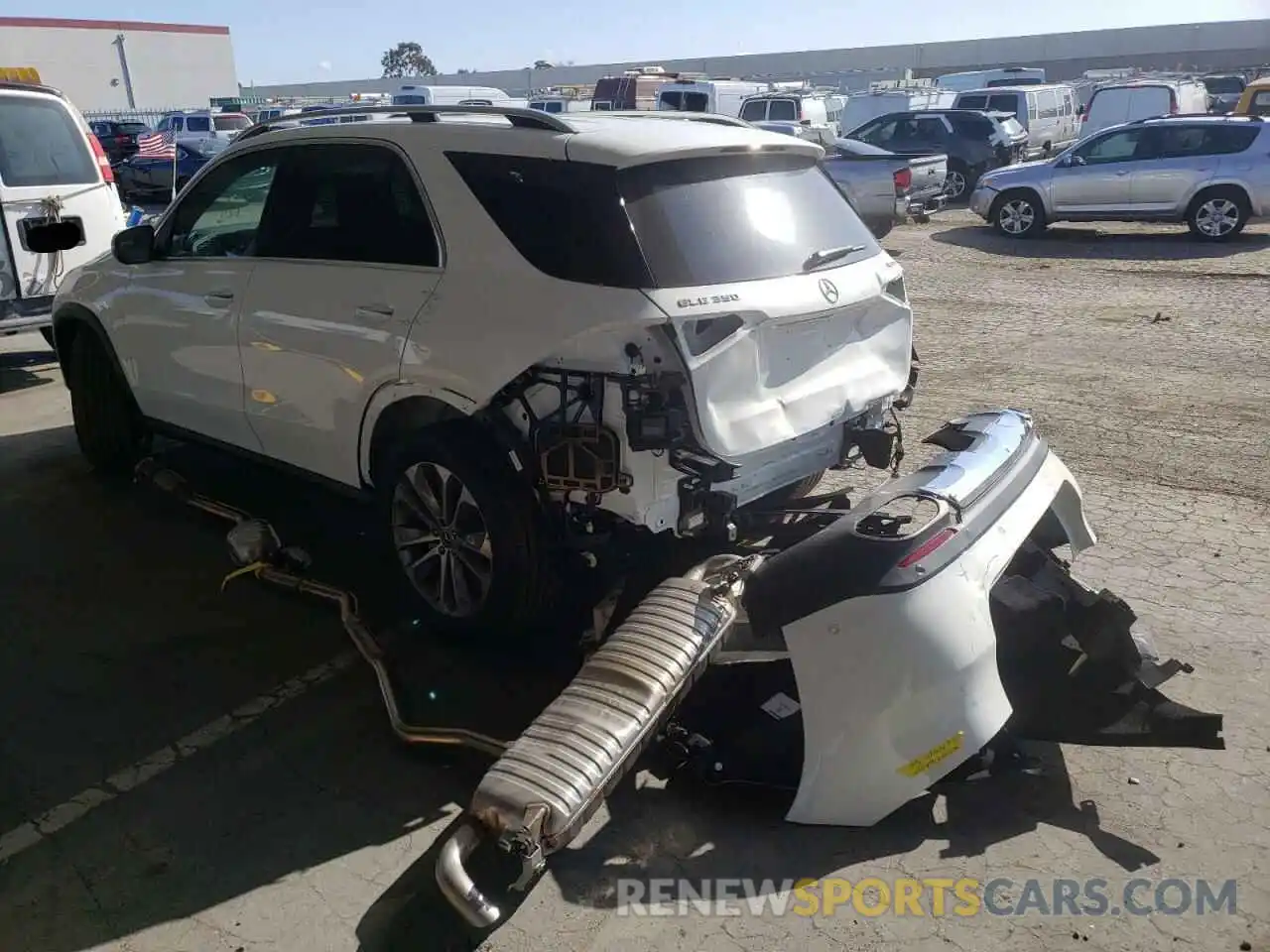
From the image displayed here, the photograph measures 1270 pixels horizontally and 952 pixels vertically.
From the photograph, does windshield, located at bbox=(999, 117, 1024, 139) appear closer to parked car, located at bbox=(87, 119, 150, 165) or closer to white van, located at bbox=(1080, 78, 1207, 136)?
white van, located at bbox=(1080, 78, 1207, 136)

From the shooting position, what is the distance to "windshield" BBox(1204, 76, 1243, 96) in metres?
33.3

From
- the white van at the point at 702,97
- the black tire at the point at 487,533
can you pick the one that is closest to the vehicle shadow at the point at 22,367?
the black tire at the point at 487,533

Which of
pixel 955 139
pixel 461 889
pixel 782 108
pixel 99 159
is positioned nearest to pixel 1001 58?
pixel 782 108

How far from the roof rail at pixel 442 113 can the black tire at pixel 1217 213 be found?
12.8m

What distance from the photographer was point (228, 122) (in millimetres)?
30688

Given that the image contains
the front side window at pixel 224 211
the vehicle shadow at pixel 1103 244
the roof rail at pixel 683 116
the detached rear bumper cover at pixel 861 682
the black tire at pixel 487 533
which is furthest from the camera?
the vehicle shadow at pixel 1103 244

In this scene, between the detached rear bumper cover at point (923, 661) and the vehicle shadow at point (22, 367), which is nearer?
the detached rear bumper cover at point (923, 661)

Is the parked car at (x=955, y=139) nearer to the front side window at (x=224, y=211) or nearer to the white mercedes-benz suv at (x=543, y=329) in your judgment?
the front side window at (x=224, y=211)

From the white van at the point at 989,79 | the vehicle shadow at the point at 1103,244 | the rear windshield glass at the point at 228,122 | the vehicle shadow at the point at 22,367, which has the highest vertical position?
the white van at the point at 989,79

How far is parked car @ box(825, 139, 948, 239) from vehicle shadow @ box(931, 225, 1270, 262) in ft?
1.96

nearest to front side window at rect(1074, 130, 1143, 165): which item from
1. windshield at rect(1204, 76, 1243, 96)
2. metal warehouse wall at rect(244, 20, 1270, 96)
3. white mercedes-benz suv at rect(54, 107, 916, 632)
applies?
white mercedes-benz suv at rect(54, 107, 916, 632)

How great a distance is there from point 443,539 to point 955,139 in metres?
18.8

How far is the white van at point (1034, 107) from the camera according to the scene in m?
24.4

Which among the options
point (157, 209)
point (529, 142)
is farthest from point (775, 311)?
point (157, 209)
